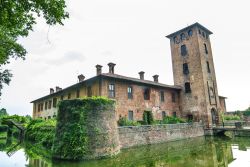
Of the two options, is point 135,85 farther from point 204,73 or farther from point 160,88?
point 204,73

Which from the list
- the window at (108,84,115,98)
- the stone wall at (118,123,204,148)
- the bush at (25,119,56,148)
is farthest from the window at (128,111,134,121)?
the bush at (25,119,56,148)

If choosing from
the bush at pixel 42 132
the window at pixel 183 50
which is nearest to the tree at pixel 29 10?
the bush at pixel 42 132

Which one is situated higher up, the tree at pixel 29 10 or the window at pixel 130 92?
the tree at pixel 29 10

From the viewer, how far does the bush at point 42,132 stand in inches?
686

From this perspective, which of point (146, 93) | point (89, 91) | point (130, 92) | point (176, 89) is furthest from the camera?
point (176, 89)

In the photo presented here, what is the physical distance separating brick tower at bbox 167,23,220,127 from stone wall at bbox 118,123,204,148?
4.07 meters

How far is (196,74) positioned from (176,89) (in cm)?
351

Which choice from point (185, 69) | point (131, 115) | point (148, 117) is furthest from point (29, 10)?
point (185, 69)

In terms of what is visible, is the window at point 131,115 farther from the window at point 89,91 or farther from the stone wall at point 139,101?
the window at point 89,91

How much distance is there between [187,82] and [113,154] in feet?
63.6

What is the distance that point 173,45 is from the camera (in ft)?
104

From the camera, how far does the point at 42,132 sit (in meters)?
19.8

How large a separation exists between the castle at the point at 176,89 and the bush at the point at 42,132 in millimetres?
4939

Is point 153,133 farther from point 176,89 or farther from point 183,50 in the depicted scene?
point 183,50
